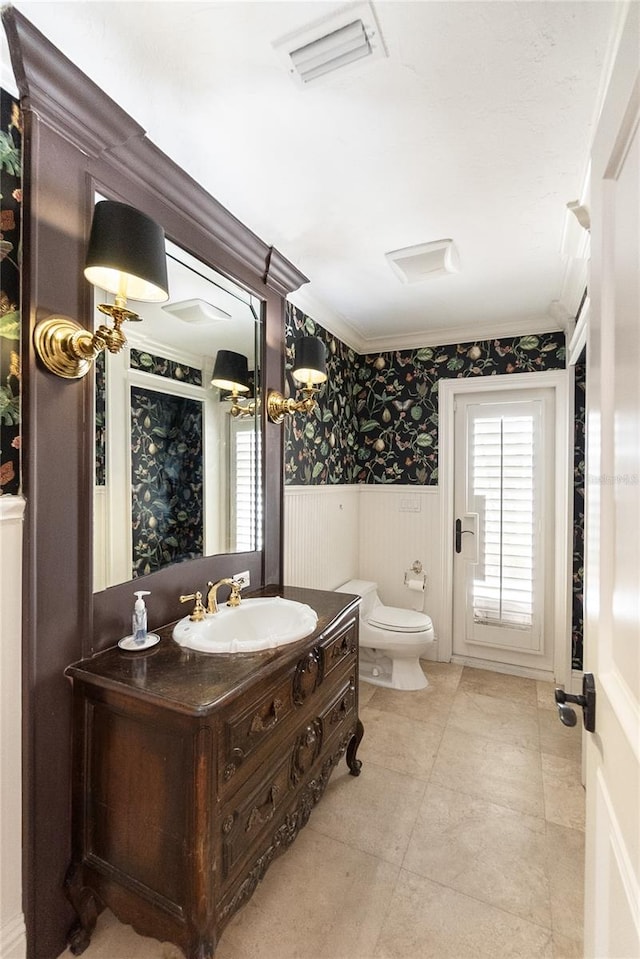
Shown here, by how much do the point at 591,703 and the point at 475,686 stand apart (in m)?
2.37

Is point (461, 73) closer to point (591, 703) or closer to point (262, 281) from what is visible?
point (262, 281)

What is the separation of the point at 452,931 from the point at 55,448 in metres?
1.86

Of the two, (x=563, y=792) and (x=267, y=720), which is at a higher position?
(x=267, y=720)

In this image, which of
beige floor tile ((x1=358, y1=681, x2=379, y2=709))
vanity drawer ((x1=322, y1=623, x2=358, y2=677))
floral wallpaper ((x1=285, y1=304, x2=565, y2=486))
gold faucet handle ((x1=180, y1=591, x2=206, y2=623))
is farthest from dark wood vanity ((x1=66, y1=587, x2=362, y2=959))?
floral wallpaper ((x1=285, y1=304, x2=565, y2=486))

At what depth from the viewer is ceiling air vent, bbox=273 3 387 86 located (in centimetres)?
107

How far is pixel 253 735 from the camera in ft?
4.30

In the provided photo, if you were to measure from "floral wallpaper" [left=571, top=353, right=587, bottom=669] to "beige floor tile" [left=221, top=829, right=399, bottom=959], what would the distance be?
186 cm

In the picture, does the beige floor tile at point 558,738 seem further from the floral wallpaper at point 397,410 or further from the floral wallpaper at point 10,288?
the floral wallpaper at point 10,288

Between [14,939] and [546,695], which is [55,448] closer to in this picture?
[14,939]

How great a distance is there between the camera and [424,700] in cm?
274

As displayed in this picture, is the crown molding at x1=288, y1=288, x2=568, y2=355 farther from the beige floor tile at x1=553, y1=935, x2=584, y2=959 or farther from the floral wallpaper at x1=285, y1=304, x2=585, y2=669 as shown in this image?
the beige floor tile at x1=553, y1=935, x2=584, y2=959

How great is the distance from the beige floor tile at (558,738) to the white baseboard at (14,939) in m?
2.22

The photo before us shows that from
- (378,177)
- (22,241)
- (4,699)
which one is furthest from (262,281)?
(4,699)

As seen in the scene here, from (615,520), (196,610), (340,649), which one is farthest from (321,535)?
(615,520)
